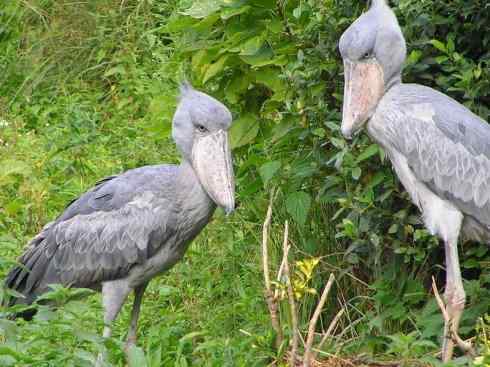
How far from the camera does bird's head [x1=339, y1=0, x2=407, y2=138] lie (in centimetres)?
532

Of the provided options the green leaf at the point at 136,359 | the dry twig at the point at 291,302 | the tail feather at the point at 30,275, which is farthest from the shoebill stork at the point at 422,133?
the tail feather at the point at 30,275

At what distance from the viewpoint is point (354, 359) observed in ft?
17.0

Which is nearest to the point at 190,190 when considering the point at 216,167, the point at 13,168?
the point at 216,167

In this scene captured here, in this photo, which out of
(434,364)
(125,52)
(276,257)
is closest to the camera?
(434,364)

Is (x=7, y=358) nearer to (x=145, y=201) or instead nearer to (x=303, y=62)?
(x=145, y=201)

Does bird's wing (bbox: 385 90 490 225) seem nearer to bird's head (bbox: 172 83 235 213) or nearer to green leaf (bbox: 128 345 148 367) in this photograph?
bird's head (bbox: 172 83 235 213)

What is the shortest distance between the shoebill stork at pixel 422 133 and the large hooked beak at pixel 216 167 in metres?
0.63

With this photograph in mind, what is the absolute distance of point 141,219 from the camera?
227 inches

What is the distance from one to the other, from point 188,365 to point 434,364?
154 cm

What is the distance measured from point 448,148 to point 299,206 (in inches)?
33.5

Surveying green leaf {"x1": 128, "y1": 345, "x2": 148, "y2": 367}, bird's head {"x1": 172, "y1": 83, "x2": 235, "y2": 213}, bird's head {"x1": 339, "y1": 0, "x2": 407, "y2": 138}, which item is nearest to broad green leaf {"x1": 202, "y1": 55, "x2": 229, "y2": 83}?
bird's head {"x1": 172, "y1": 83, "x2": 235, "y2": 213}

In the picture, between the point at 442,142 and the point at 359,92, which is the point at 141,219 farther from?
the point at 442,142

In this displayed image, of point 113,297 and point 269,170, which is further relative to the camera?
point 269,170

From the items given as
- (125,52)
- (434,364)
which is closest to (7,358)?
(434,364)
